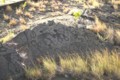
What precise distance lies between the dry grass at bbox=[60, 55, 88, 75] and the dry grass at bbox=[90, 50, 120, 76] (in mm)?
222

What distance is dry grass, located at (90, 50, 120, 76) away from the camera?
6.18 metres

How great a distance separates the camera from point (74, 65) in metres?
6.52

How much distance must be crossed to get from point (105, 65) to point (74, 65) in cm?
75

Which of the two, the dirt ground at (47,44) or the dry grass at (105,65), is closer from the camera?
the dry grass at (105,65)

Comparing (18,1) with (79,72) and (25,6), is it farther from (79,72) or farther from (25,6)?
(79,72)

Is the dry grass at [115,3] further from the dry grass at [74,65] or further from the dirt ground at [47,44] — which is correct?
the dry grass at [74,65]

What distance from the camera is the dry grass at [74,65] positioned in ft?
20.7

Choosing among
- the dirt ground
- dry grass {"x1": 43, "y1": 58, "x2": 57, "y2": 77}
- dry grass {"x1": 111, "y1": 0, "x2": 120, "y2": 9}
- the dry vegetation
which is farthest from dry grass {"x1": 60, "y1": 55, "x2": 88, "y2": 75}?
dry grass {"x1": 111, "y1": 0, "x2": 120, "y2": 9}

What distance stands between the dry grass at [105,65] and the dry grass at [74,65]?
0.22 m

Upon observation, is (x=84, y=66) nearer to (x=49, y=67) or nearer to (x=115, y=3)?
(x=49, y=67)

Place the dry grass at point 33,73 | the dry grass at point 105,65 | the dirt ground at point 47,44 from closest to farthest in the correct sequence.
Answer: the dry grass at point 105,65 → the dry grass at point 33,73 → the dirt ground at point 47,44

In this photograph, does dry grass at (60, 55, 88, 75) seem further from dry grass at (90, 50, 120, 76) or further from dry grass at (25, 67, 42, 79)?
dry grass at (25, 67, 42, 79)

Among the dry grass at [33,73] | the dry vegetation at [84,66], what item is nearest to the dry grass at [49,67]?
the dry vegetation at [84,66]

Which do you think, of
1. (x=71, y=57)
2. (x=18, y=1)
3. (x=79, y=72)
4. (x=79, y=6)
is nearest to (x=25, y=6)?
(x=18, y=1)
